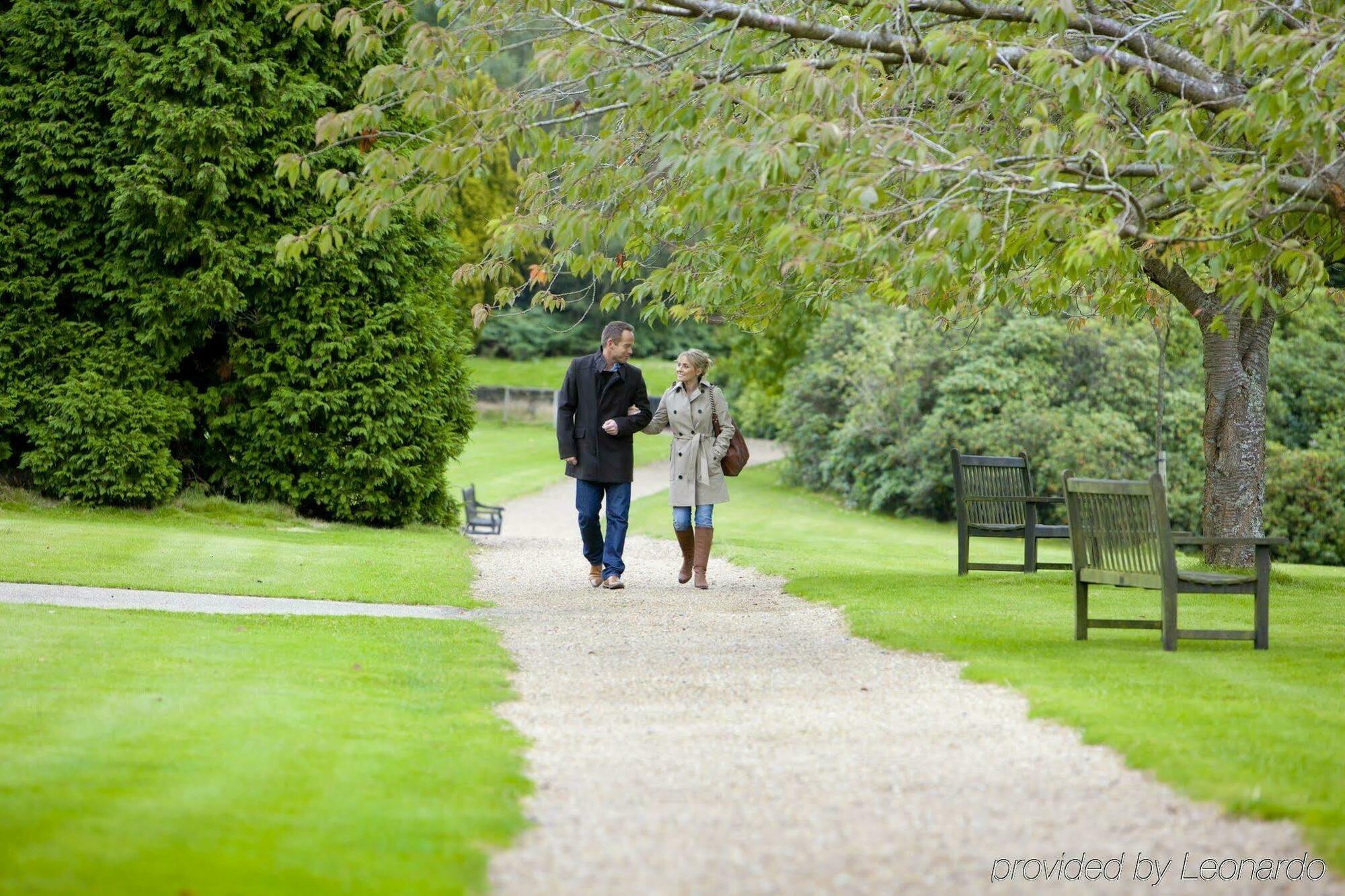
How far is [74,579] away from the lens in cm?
1044

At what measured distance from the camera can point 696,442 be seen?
11609 mm

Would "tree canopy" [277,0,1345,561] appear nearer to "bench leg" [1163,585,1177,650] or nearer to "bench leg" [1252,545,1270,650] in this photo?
"bench leg" [1252,545,1270,650]

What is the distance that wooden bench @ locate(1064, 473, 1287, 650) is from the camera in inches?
320

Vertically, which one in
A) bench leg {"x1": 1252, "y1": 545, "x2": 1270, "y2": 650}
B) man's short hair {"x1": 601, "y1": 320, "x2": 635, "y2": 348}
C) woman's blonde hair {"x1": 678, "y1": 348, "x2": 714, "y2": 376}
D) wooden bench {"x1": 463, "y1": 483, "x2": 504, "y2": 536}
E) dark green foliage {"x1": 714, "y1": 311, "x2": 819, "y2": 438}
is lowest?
wooden bench {"x1": 463, "y1": 483, "x2": 504, "y2": 536}

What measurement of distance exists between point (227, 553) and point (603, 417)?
157 inches

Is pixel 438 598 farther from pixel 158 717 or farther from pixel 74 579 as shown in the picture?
pixel 158 717

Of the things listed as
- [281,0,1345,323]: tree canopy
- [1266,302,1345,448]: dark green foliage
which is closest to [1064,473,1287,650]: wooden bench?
[281,0,1345,323]: tree canopy

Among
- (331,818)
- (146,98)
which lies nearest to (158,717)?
(331,818)

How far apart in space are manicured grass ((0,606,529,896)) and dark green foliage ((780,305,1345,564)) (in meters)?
18.3

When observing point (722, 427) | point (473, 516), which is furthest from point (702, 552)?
point (473, 516)

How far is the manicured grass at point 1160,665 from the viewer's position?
5207 mm

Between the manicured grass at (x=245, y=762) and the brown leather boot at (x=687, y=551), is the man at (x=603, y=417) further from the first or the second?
the manicured grass at (x=245, y=762)

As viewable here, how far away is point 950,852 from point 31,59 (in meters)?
16.2

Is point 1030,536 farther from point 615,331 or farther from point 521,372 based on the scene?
point 521,372
